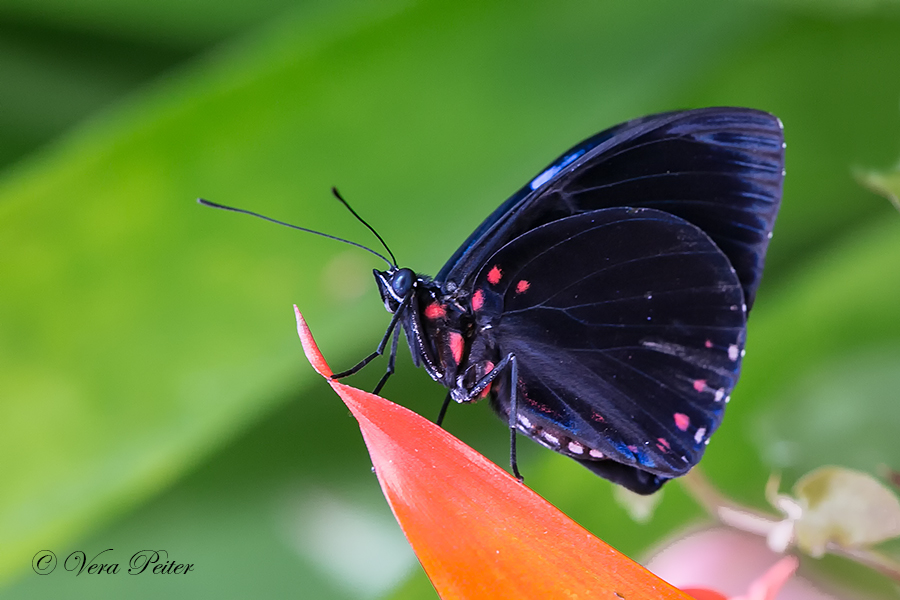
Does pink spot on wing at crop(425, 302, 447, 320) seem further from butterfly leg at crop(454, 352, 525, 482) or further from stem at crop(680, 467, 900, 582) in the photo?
stem at crop(680, 467, 900, 582)

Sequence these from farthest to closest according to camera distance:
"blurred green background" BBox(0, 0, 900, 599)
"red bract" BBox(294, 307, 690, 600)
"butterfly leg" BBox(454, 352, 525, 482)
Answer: "blurred green background" BBox(0, 0, 900, 599), "butterfly leg" BBox(454, 352, 525, 482), "red bract" BBox(294, 307, 690, 600)

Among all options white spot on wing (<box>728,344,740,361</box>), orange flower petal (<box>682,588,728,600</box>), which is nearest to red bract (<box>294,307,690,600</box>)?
orange flower petal (<box>682,588,728,600</box>)

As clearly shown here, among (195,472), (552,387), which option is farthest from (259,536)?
(552,387)

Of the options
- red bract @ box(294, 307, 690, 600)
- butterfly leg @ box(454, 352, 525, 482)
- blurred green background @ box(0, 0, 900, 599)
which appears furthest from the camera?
blurred green background @ box(0, 0, 900, 599)

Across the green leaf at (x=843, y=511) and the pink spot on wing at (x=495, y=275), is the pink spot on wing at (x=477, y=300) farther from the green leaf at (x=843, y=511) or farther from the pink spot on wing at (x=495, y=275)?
the green leaf at (x=843, y=511)

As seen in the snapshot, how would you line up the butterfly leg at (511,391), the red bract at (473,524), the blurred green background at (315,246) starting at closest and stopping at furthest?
the red bract at (473,524) → the butterfly leg at (511,391) → the blurred green background at (315,246)

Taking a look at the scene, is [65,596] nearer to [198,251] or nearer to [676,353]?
[198,251]

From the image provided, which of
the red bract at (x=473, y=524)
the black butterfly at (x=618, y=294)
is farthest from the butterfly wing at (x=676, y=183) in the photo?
the red bract at (x=473, y=524)

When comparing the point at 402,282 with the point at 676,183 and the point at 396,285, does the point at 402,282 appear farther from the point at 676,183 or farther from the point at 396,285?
the point at 676,183

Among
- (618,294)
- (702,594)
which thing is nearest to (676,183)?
(618,294)
